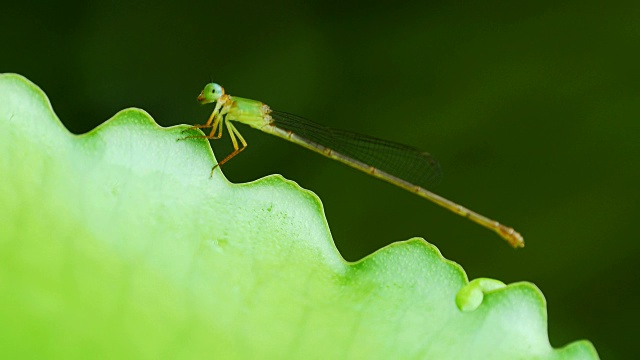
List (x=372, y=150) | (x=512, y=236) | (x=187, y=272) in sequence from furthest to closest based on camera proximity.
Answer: (x=372, y=150), (x=512, y=236), (x=187, y=272)

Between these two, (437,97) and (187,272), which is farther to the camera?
(437,97)

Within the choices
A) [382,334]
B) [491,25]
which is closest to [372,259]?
[382,334]

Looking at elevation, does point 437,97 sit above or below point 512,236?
above

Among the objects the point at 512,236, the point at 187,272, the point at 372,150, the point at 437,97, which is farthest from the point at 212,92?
the point at 187,272

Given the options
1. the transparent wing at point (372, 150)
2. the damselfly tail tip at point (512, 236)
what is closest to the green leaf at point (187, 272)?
the damselfly tail tip at point (512, 236)

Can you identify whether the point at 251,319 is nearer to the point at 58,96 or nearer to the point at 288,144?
the point at 288,144

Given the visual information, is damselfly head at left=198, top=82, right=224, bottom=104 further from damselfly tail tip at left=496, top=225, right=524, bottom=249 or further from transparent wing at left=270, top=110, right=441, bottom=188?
damselfly tail tip at left=496, top=225, right=524, bottom=249

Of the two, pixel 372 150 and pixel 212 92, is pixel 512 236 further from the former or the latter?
pixel 212 92
